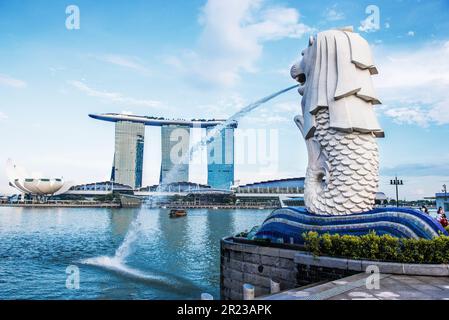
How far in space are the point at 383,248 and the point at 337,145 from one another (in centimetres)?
402

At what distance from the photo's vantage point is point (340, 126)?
11.6 meters

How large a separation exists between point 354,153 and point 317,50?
3985mm

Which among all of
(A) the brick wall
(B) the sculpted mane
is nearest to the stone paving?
(A) the brick wall

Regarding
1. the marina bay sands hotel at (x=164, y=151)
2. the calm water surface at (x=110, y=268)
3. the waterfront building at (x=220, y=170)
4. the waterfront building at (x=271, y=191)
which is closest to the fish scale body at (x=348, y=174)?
the calm water surface at (x=110, y=268)

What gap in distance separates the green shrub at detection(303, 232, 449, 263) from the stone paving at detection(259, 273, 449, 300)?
65 cm

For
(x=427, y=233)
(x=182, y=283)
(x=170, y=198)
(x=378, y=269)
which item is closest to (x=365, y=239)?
(x=378, y=269)

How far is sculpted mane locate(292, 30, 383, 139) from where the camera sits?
11789 millimetres

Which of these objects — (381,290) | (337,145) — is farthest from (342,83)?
Answer: (381,290)

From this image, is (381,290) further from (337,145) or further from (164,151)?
(164,151)

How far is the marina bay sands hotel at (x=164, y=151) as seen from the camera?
337 ft

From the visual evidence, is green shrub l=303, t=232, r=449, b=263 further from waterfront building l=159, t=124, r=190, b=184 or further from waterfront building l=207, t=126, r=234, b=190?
waterfront building l=159, t=124, r=190, b=184

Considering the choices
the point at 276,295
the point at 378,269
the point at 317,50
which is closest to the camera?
the point at 276,295
